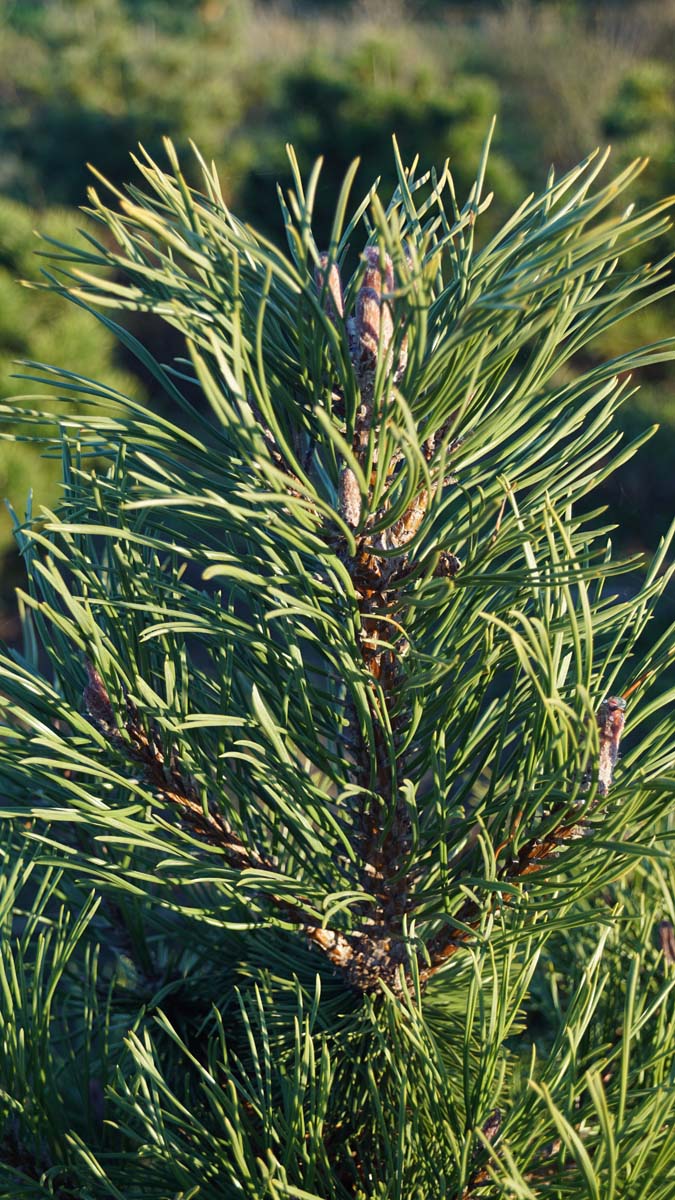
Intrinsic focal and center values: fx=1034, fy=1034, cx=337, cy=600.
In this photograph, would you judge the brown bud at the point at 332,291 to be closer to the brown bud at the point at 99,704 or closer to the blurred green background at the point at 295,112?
the brown bud at the point at 99,704

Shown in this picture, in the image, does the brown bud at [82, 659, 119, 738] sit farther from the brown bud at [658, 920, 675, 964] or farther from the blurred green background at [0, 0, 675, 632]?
the blurred green background at [0, 0, 675, 632]

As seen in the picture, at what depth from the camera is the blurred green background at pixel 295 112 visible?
248cm

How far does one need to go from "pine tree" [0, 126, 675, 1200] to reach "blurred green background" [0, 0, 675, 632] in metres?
1.29

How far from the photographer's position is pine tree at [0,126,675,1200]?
34cm

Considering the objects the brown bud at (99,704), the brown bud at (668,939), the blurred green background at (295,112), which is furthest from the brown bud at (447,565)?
the blurred green background at (295,112)

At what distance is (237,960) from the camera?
498mm

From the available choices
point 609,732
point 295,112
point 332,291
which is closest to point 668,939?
point 609,732

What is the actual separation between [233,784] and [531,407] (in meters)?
0.20

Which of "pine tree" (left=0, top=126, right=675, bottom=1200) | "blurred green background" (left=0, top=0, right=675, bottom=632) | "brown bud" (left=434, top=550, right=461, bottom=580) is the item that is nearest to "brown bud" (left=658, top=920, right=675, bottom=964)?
"pine tree" (left=0, top=126, right=675, bottom=1200)

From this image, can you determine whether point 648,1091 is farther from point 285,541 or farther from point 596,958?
point 285,541

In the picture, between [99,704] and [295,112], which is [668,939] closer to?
[99,704]

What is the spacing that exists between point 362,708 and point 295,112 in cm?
442

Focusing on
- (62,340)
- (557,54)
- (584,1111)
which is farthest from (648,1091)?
(557,54)

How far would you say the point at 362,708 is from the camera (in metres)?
0.38
